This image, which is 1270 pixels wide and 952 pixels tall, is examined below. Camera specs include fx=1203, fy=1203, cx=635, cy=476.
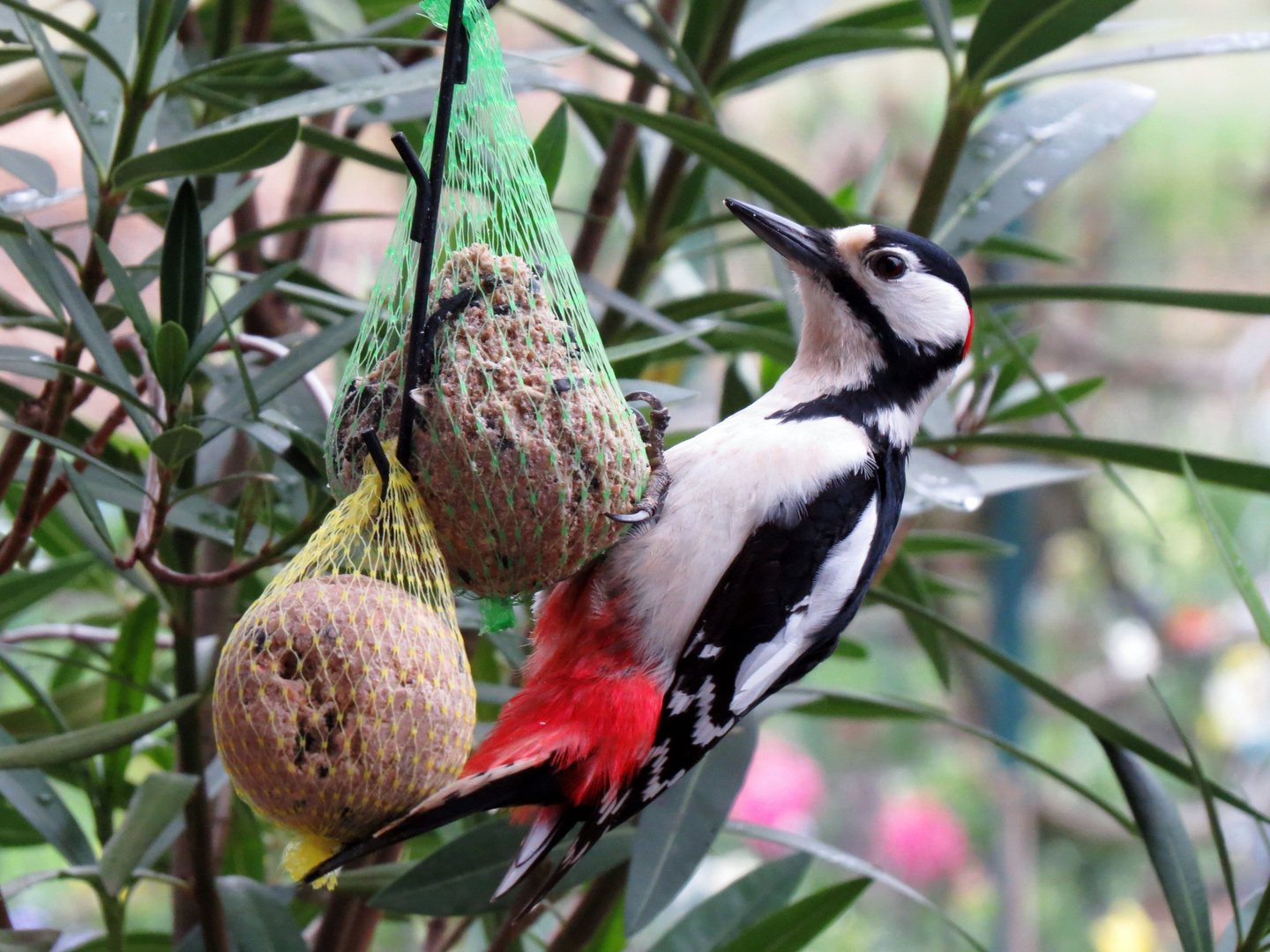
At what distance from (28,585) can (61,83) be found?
1.42 ft

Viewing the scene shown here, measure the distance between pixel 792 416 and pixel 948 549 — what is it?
62 cm

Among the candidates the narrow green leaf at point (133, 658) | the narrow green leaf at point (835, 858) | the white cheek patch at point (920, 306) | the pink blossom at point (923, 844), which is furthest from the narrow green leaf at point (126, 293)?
the pink blossom at point (923, 844)

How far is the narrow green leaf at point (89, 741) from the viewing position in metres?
0.78

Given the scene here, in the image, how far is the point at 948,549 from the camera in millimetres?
1645

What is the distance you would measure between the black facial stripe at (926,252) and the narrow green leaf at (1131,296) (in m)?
0.05

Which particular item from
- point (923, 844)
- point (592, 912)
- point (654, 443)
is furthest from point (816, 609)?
point (923, 844)

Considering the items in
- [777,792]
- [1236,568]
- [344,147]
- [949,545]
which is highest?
[344,147]

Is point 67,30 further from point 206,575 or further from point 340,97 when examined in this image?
point 206,575

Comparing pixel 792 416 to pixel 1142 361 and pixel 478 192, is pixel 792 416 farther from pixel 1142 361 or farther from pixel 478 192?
pixel 1142 361

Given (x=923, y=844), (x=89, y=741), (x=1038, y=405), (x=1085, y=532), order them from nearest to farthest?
(x=89, y=741), (x=1038, y=405), (x=923, y=844), (x=1085, y=532)

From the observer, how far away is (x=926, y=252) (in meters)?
1.17

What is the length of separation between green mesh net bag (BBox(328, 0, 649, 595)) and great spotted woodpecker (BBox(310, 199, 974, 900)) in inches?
Answer: 5.5

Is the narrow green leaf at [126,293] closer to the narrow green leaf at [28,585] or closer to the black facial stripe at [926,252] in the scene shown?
the narrow green leaf at [28,585]

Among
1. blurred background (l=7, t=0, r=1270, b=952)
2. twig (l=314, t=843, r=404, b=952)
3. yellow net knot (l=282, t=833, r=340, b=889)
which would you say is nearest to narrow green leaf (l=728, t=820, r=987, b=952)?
twig (l=314, t=843, r=404, b=952)
